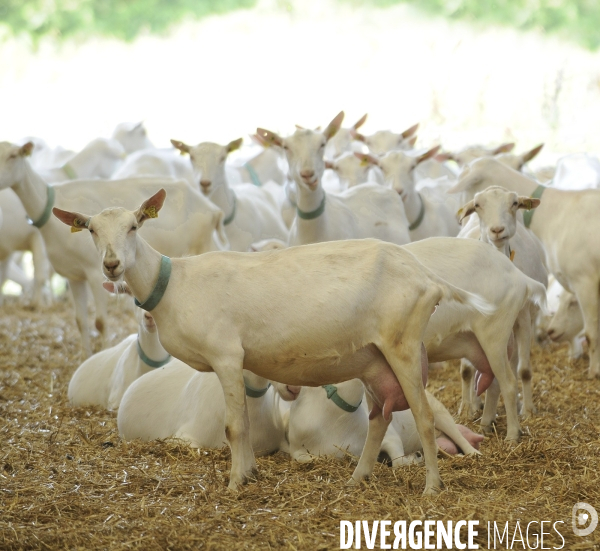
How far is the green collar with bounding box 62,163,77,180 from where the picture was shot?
9984mm

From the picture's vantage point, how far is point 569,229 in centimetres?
633

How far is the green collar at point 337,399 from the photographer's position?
4.30 meters

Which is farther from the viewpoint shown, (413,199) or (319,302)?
(413,199)

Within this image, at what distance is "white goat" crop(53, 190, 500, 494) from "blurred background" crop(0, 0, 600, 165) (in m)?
12.4

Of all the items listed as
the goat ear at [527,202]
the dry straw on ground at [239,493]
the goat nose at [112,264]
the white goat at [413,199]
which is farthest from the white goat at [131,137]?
the goat nose at [112,264]

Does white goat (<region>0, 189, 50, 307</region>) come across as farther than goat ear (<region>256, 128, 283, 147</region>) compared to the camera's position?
Yes


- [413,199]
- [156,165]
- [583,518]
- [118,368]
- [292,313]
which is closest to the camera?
[583,518]

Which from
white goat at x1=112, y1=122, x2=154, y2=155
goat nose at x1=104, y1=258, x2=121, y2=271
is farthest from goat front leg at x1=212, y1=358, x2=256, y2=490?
white goat at x1=112, y1=122, x2=154, y2=155

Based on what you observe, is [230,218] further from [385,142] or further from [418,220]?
[385,142]

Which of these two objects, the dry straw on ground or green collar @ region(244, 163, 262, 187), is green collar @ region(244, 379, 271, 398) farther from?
green collar @ region(244, 163, 262, 187)

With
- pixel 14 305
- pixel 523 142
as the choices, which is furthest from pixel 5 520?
pixel 523 142

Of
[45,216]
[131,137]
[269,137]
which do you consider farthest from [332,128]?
[131,137]

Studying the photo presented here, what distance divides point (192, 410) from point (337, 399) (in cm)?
87

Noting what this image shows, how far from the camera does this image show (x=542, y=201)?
21.2 ft
